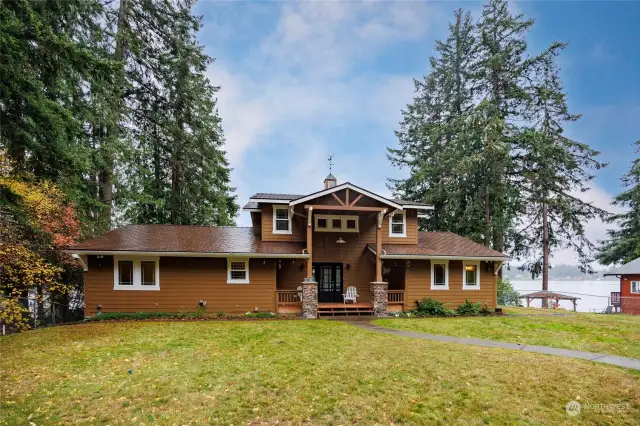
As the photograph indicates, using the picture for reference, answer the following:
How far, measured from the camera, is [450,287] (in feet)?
52.6

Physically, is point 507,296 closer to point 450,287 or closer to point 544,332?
point 450,287

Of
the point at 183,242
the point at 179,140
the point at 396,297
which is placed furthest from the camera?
the point at 179,140

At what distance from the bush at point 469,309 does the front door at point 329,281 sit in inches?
223

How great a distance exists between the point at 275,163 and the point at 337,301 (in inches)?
915

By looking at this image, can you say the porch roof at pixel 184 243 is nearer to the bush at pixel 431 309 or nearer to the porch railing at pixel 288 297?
the porch railing at pixel 288 297

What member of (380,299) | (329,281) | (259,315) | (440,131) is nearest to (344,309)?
(380,299)

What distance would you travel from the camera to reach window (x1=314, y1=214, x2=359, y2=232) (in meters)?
16.1

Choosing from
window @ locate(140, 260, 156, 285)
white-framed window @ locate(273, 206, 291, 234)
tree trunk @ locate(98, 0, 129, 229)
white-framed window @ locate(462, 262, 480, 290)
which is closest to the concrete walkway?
white-framed window @ locate(273, 206, 291, 234)

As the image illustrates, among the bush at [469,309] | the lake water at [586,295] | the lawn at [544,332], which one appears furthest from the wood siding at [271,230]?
the lake water at [586,295]

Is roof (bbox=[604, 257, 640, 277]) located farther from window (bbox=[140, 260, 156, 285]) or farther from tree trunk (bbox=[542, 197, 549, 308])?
window (bbox=[140, 260, 156, 285])

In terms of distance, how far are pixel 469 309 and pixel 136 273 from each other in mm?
14841

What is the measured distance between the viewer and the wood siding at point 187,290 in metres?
13.5

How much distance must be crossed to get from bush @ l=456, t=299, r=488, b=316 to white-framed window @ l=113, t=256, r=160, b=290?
13483 millimetres

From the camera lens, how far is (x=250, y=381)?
5.84 m
